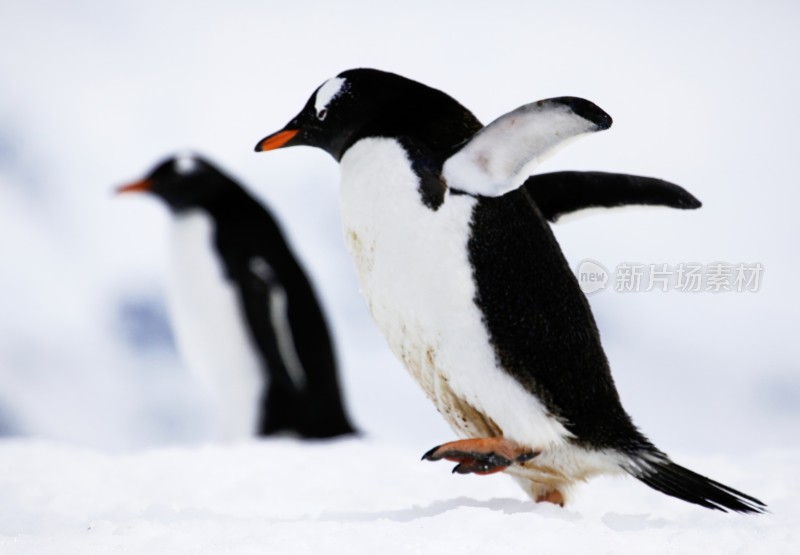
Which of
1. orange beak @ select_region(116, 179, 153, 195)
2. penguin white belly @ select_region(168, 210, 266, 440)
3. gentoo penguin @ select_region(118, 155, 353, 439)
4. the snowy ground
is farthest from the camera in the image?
orange beak @ select_region(116, 179, 153, 195)

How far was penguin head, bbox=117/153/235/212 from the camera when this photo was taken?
2771 mm

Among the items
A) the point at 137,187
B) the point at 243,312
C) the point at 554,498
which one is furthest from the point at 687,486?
the point at 137,187

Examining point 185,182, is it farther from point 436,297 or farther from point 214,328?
point 436,297

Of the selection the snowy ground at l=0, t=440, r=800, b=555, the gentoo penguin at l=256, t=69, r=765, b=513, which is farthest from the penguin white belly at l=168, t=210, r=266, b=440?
the gentoo penguin at l=256, t=69, r=765, b=513

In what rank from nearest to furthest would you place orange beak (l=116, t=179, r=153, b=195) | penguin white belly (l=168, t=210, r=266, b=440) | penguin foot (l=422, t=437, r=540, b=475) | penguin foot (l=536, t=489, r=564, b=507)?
penguin foot (l=422, t=437, r=540, b=475), penguin foot (l=536, t=489, r=564, b=507), penguin white belly (l=168, t=210, r=266, b=440), orange beak (l=116, t=179, r=153, b=195)

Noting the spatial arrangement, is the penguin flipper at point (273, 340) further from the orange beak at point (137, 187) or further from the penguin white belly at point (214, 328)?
the orange beak at point (137, 187)

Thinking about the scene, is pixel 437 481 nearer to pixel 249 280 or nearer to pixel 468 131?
pixel 468 131

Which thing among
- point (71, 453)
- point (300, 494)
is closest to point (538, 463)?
point (300, 494)

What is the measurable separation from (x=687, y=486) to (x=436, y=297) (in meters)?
0.37

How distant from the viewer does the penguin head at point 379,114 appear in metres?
1.10

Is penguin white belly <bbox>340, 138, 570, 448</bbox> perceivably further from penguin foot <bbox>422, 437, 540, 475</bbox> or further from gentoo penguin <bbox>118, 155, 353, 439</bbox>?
gentoo penguin <bbox>118, 155, 353, 439</bbox>

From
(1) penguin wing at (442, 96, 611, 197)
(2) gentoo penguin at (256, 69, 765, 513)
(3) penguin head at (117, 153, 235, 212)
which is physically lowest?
(2) gentoo penguin at (256, 69, 765, 513)

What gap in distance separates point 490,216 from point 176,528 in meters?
0.49

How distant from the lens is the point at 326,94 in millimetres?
1166
